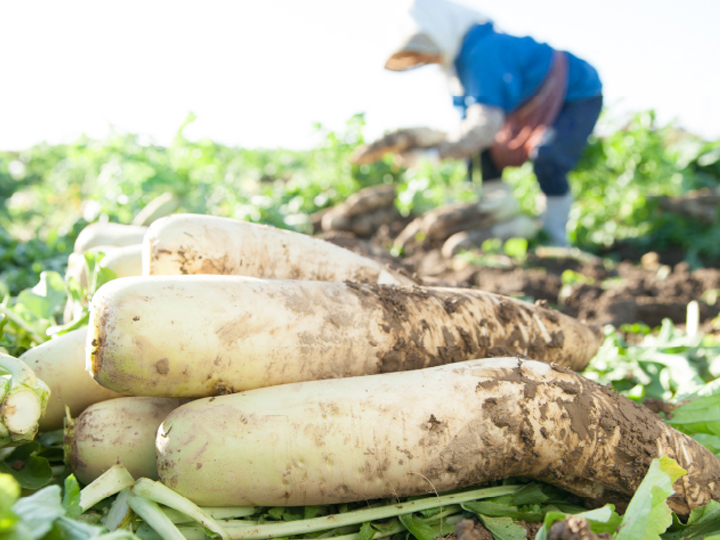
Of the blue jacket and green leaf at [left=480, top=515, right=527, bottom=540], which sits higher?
Result: the blue jacket

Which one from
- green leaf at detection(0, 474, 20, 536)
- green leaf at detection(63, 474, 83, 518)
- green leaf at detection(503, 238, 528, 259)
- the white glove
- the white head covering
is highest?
the white head covering

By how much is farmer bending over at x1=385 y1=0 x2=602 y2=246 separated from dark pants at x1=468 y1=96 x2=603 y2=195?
0.04 feet

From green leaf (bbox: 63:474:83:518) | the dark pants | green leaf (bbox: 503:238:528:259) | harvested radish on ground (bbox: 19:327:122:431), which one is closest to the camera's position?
green leaf (bbox: 63:474:83:518)

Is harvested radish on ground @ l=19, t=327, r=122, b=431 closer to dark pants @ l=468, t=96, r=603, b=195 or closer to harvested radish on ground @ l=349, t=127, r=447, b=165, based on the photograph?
harvested radish on ground @ l=349, t=127, r=447, b=165

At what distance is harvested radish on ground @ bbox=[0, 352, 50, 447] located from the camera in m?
1.34

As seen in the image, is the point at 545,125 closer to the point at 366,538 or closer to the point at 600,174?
the point at 600,174

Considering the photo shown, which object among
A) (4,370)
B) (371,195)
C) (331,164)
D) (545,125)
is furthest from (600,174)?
(4,370)

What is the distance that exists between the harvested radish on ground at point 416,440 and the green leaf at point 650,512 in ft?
0.92

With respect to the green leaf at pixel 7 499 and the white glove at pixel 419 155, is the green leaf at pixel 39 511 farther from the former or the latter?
the white glove at pixel 419 155

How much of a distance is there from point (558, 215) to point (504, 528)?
603 centimetres

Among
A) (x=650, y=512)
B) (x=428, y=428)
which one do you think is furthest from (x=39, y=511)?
(x=650, y=512)

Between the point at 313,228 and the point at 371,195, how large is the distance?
0.99 m

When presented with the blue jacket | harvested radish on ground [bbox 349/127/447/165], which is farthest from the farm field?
the blue jacket

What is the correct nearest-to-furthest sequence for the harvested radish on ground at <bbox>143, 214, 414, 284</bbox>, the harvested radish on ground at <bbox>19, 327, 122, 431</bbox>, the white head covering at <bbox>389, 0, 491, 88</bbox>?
the harvested radish on ground at <bbox>19, 327, 122, 431</bbox> < the harvested radish on ground at <bbox>143, 214, 414, 284</bbox> < the white head covering at <bbox>389, 0, 491, 88</bbox>
